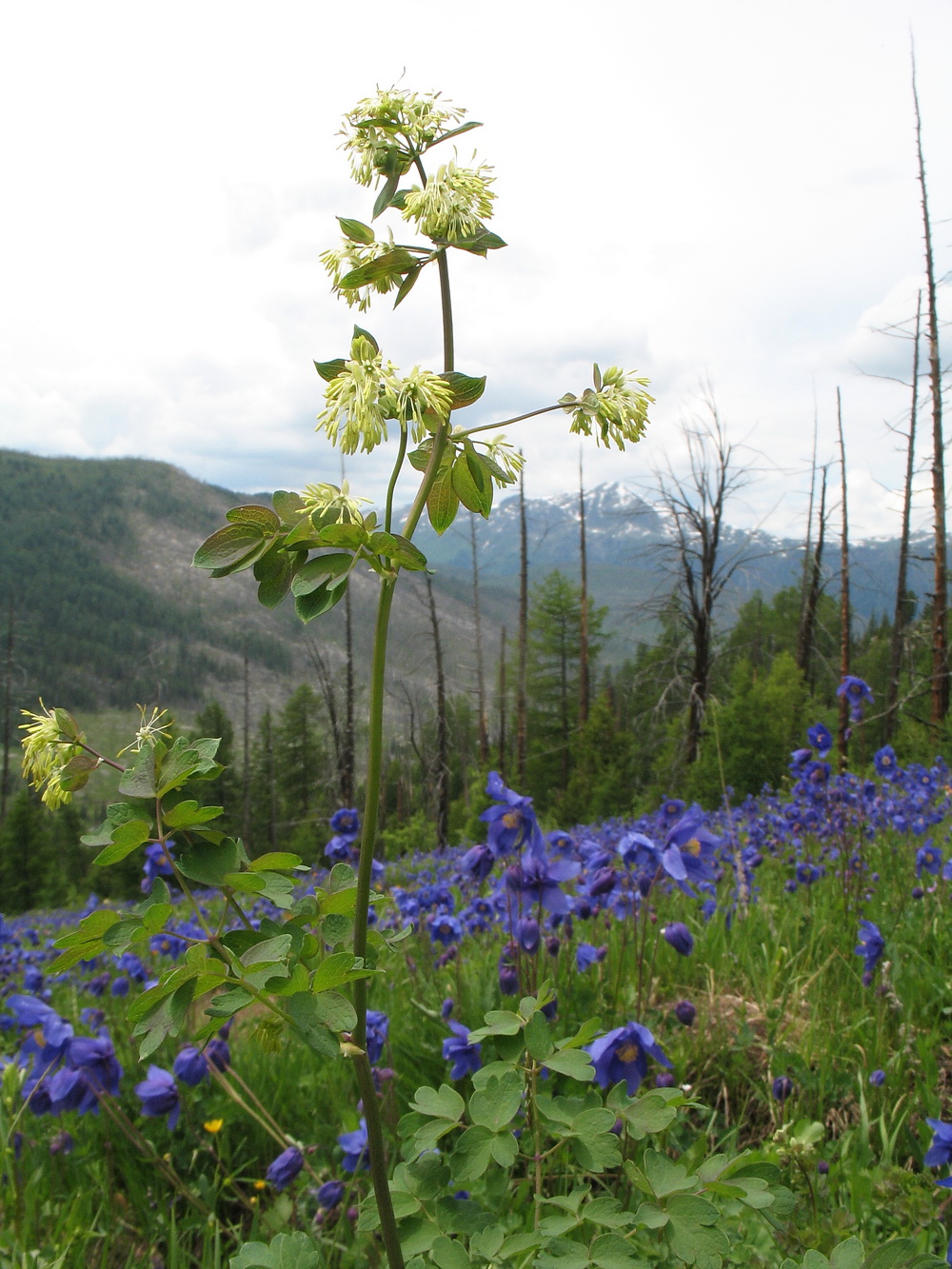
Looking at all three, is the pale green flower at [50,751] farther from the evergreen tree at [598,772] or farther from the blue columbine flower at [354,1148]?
the evergreen tree at [598,772]

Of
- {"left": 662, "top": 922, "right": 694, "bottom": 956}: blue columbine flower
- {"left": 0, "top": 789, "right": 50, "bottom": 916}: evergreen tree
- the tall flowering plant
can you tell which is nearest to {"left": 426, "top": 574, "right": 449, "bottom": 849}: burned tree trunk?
{"left": 662, "top": 922, "right": 694, "bottom": 956}: blue columbine flower

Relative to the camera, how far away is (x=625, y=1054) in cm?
181

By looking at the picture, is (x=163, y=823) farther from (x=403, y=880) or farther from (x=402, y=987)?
(x=403, y=880)

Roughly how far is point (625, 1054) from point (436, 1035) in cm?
148

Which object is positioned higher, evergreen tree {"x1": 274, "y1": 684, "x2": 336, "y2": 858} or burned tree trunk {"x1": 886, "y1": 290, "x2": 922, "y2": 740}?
burned tree trunk {"x1": 886, "y1": 290, "x2": 922, "y2": 740}

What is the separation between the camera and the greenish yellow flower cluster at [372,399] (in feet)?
3.22

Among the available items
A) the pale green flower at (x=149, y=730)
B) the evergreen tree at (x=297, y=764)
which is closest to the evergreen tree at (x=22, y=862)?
the evergreen tree at (x=297, y=764)

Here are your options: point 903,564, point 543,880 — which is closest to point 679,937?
point 543,880

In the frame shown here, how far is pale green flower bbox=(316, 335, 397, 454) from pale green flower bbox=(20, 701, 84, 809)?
553 mm

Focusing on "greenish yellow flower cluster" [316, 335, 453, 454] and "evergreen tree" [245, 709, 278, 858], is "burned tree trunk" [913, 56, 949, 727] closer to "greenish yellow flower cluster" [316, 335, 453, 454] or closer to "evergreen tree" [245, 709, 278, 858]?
"greenish yellow flower cluster" [316, 335, 453, 454]

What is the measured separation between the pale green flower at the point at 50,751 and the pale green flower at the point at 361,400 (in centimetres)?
55

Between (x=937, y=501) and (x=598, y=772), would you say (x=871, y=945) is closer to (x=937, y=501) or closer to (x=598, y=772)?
(x=937, y=501)

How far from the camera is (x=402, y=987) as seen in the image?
11.8 ft

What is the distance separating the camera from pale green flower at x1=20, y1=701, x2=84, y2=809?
106 cm
